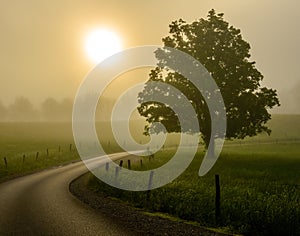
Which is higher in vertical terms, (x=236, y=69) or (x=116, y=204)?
(x=236, y=69)

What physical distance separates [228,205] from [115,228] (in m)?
5.52

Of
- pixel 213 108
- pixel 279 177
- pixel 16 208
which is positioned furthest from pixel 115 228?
pixel 213 108

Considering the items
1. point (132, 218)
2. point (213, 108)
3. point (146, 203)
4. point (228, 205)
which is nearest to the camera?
point (132, 218)

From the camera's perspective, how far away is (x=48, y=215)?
1495 cm

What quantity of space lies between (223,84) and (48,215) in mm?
27960

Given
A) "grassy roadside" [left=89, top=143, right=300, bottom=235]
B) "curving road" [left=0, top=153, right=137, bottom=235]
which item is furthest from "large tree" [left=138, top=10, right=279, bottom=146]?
"curving road" [left=0, top=153, right=137, bottom=235]

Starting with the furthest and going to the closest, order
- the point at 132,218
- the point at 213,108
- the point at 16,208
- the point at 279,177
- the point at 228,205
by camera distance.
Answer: the point at 213,108, the point at 279,177, the point at 16,208, the point at 228,205, the point at 132,218

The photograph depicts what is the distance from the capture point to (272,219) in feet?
43.2

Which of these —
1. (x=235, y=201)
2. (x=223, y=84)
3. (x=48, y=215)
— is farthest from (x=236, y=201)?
(x=223, y=84)

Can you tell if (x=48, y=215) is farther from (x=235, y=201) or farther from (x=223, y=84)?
(x=223, y=84)

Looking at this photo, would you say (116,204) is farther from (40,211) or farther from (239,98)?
(239,98)

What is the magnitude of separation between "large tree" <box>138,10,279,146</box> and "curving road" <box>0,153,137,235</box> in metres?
20.1

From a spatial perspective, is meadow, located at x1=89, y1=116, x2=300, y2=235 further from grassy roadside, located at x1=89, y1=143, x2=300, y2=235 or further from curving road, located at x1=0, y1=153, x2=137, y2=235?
curving road, located at x1=0, y1=153, x2=137, y2=235

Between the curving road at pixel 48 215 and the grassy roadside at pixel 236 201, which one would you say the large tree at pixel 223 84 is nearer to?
the grassy roadside at pixel 236 201
